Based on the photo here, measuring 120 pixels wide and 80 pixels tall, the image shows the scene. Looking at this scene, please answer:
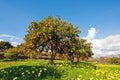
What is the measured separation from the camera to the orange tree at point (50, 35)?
111ft

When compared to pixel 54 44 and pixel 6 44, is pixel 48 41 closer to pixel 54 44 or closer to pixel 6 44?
pixel 54 44

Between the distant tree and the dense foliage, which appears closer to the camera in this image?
the dense foliage

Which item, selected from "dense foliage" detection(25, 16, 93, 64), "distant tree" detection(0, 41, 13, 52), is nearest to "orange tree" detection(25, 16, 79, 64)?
"dense foliage" detection(25, 16, 93, 64)

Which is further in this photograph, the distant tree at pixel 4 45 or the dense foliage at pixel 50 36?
the distant tree at pixel 4 45

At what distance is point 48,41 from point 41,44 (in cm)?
100

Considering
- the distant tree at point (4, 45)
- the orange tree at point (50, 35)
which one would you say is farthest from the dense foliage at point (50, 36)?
the distant tree at point (4, 45)

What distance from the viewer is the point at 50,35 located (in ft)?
110

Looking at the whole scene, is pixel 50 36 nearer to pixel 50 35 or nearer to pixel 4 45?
pixel 50 35

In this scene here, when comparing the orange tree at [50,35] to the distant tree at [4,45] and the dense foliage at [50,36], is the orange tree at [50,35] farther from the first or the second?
the distant tree at [4,45]

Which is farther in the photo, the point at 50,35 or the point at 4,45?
the point at 4,45

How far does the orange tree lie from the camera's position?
33750 mm

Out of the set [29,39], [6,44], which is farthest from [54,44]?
[6,44]

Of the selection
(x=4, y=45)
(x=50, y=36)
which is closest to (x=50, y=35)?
(x=50, y=36)

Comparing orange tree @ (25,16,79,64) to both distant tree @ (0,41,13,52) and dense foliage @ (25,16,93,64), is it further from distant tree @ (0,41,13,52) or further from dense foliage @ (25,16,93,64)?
distant tree @ (0,41,13,52)
